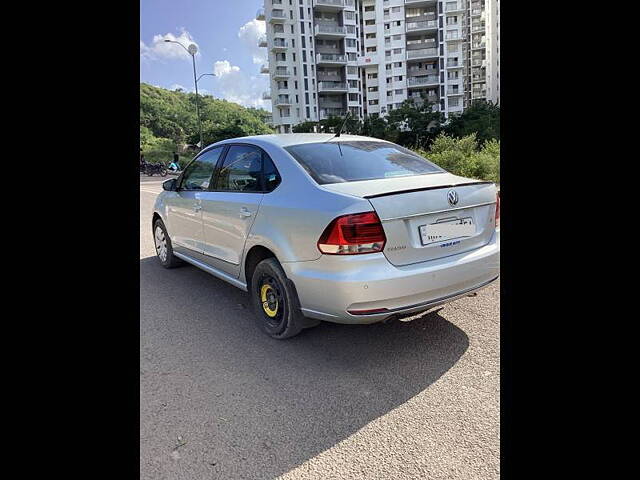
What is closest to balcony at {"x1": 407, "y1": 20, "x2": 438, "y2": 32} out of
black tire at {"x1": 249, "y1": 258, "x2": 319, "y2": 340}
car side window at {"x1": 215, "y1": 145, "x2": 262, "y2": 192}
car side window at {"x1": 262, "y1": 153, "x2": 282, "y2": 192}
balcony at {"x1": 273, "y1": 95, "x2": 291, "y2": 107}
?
balcony at {"x1": 273, "y1": 95, "x2": 291, "y2": 107}

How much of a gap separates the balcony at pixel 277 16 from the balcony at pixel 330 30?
484cm

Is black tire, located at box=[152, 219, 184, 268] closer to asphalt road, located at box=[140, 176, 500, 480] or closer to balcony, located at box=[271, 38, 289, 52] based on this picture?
asphalt road, located at box=[140, 176, 500, 480]

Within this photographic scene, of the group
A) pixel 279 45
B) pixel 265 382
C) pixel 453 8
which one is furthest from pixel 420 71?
pixel 265 382

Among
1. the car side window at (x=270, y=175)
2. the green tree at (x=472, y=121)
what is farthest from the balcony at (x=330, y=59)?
the car side window at (x=270, y=175)

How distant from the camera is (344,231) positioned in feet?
9.24

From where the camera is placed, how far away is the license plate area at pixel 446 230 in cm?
296

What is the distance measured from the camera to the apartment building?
210 ft

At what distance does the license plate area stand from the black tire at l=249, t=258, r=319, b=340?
1014 mm

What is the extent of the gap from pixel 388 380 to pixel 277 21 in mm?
68733
